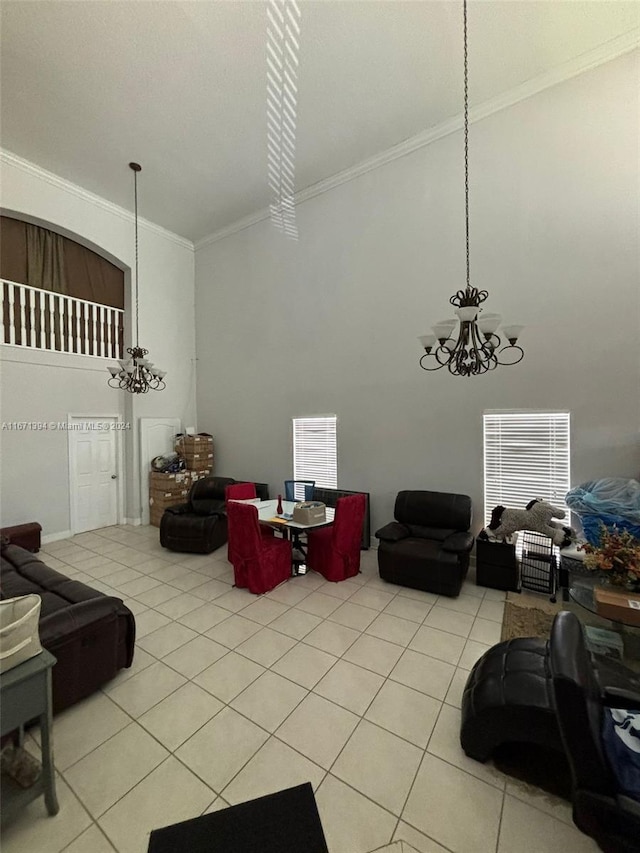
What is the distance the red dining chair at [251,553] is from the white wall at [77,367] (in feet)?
11.4

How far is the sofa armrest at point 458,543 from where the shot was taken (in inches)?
143

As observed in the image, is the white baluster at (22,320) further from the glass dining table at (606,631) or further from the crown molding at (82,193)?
the glass dining table at (606,631)

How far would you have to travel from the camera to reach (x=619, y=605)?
2.34 metres

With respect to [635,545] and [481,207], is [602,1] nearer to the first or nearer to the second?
[481,207]

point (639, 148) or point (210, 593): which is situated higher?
point (639, 148)

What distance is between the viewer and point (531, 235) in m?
3.97

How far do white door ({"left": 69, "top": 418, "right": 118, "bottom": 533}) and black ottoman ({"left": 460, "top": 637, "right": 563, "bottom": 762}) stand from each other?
619cm

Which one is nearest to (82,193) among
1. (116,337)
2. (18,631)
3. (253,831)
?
(116,337)

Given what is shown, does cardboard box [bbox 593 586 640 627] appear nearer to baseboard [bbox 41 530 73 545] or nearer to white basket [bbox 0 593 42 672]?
white basket [bbox 0 593 42 672]

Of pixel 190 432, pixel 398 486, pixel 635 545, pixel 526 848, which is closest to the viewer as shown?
pixel 526 848

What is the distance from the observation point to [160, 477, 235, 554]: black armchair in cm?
488

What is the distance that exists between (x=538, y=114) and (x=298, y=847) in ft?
21.0

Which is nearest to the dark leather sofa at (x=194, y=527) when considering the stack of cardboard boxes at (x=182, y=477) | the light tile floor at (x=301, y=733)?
the stack of cardboard boxes at (x=182, y=477)

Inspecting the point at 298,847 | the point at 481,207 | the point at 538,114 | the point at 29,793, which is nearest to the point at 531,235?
the point at 481,207
